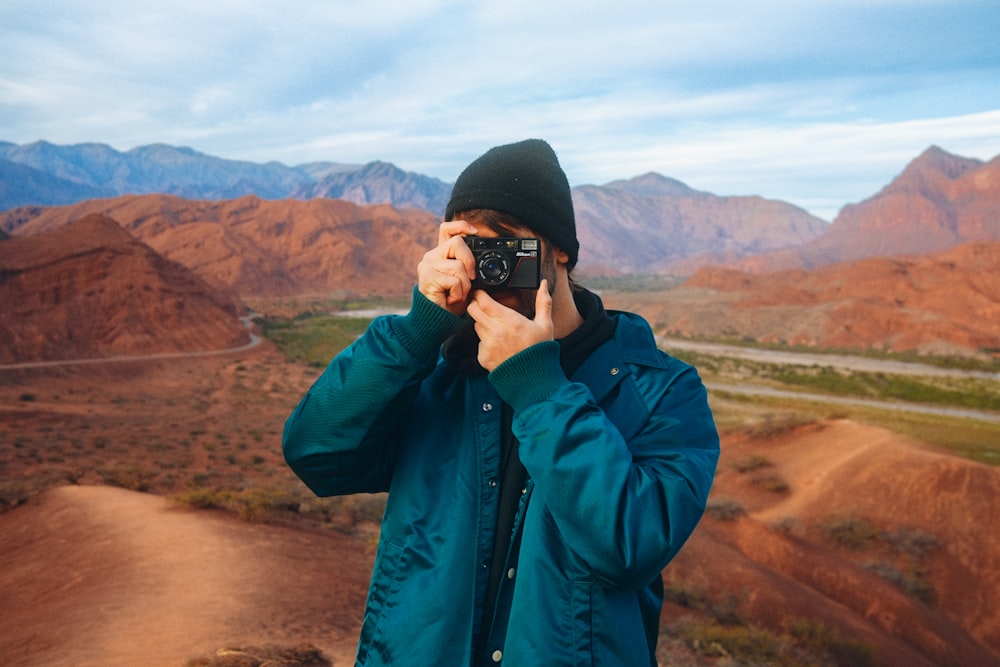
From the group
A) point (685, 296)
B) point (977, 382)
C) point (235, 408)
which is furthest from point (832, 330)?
point (235, 408)

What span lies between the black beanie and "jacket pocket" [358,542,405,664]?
902 millimetres

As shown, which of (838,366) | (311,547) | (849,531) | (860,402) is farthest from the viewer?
(838,366)

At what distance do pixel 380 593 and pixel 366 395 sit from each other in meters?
0.49

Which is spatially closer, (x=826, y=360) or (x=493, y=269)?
(x=493, y=269)

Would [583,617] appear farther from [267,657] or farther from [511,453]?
[267,657]

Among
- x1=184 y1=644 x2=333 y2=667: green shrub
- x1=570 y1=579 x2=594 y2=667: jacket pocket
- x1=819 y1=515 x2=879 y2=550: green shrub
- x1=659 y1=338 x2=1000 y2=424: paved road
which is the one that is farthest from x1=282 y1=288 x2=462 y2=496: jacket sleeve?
x1=659 y1=338 x2=1000 y2=424: paved road

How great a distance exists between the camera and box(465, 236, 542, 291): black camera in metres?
1.60

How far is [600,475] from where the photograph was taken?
4.41 ft

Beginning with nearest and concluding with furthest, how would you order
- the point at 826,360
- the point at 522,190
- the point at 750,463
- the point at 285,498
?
the point at 522,190 → the point at 285,498 → the point at 750,463 → the point at 826,360

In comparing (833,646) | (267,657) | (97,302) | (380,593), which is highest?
(380,593)

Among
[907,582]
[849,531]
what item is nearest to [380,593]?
[907,582]

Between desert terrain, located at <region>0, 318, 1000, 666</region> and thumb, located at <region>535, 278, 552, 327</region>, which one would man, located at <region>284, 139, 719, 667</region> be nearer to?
thumb, located at <region>535, 278, 552, 327</region>

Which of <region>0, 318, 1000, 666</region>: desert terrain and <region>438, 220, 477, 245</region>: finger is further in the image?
<region>0, 318, 1000, 666</region>: desert terrain

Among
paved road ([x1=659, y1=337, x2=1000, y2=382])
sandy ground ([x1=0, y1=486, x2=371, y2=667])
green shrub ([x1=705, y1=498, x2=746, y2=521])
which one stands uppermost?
sandy ground ([x1=0, y1=486, x2=371, y2=667])
